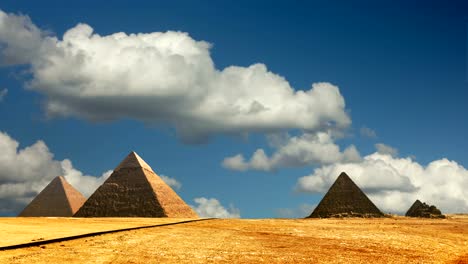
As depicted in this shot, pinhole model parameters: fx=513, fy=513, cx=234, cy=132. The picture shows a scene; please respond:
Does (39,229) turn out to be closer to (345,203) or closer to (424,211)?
(345,203)

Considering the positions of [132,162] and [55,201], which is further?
[55,201]

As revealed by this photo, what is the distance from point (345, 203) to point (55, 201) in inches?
2298

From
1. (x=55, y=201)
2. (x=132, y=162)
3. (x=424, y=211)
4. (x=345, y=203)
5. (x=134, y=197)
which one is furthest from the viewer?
(x=55, y=201)

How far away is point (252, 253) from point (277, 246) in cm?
335

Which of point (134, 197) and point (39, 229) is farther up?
point (134, 197)

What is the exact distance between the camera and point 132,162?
322ft

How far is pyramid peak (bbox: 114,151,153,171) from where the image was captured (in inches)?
3828

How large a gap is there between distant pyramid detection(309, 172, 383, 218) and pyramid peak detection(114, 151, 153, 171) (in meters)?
33.7

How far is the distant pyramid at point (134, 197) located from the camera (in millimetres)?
89938

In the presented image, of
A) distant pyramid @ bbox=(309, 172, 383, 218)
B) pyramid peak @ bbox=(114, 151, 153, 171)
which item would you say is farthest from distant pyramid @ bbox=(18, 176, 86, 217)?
distant pyramid @ bbox=(309, 172, 383, 218)

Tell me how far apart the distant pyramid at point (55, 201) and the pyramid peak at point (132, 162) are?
13.9 m

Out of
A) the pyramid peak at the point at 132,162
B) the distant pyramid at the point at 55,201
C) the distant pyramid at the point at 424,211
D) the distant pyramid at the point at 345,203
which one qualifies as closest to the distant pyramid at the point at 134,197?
the pyramid peak at the point at 132,162

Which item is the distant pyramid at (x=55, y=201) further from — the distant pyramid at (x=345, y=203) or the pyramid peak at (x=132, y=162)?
the distant pyramid at (x=345, y=203)

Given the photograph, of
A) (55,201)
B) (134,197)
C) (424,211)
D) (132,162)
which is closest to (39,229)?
(134,197)
